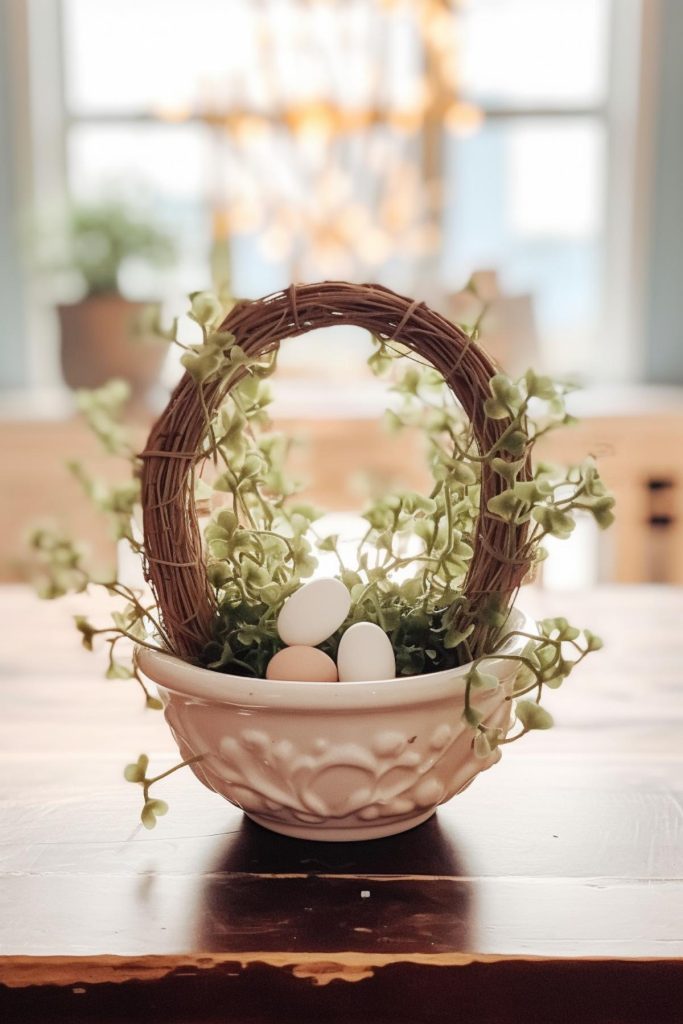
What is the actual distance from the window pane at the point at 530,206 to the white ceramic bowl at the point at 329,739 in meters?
2.57

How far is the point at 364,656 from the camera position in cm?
65

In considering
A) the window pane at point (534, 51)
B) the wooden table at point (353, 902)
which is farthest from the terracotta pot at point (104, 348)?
the wooden table at point (353, 902)

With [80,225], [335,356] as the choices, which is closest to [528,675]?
[80,225]

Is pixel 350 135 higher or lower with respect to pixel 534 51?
lower

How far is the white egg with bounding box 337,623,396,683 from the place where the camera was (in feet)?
2.14

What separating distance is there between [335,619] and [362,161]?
104 inches

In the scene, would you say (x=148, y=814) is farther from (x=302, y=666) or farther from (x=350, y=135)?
(x=350, y=135)

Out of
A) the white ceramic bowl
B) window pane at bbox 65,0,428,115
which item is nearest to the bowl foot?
the white ceramic bowl

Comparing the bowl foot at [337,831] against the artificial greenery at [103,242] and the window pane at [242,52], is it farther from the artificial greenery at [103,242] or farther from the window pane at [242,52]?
the window pane at [242,52]

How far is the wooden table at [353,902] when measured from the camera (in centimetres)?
58

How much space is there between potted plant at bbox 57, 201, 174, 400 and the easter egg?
2134 millimetres

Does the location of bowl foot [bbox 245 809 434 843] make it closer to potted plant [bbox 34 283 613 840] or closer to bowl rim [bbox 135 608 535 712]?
potted plant [bbox 34 283 613 840]

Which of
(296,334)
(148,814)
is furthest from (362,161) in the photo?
(148,814)

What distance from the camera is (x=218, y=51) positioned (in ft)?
9.95
